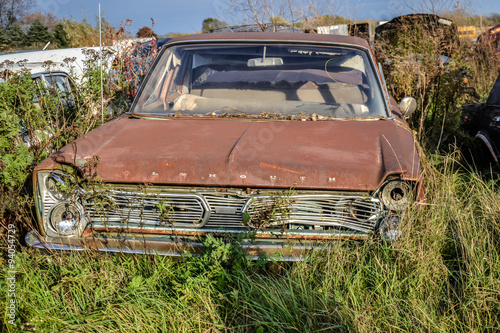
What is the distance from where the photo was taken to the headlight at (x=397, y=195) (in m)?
2.47

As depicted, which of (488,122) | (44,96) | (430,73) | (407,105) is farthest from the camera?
(430,73)

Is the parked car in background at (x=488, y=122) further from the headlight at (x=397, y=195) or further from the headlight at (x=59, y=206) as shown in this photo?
the headlight at (x=59, y=206)

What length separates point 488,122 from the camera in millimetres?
4414

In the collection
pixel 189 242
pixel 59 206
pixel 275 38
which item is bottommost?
pixel 189 242

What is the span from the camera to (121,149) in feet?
9.02

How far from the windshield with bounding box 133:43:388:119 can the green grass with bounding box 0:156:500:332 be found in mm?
1262

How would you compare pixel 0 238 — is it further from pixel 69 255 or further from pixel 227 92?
pixel 227 92

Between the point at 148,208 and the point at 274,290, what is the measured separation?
0.85 m

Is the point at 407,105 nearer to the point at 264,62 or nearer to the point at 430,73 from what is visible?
the point at 264,62

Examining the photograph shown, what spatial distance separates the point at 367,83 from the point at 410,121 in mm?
2697

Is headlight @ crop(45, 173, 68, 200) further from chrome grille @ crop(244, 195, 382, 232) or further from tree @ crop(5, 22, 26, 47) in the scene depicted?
tree @ crop(5, 22, 26, 47)

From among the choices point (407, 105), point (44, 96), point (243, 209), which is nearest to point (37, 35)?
point (44, 96)

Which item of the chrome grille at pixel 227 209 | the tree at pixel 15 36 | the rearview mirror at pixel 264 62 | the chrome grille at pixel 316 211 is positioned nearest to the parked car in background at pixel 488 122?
the rearview mirror at pixel 264 62

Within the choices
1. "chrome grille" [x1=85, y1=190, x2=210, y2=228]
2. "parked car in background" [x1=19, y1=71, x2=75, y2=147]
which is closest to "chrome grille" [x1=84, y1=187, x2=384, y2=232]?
"chrome grille" [x1=85, y1=190, x2=210, y2=228]
